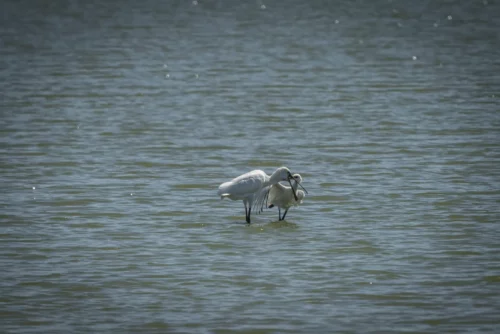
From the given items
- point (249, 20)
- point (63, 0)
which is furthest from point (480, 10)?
point (63, 0)

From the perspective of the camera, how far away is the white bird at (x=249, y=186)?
46.4 ft

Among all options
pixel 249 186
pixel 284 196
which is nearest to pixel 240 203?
pixel 284 196

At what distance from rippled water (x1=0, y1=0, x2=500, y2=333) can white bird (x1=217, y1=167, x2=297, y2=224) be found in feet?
1.17

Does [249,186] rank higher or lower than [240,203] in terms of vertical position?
higher

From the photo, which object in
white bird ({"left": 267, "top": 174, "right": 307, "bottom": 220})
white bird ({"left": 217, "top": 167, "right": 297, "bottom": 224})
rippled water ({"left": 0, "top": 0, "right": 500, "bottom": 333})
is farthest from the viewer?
white bird ({"left": 267, "top": 174, "right": 307, "bottom": 220})

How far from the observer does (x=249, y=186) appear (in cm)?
1416

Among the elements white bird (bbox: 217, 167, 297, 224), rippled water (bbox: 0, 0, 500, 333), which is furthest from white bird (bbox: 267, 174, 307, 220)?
rippled water (bbox: 0, 0, 500, 333)

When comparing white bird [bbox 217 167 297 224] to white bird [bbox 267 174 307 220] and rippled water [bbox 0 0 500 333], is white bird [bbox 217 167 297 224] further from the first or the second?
rippled water [bbox 0 0 500 333]

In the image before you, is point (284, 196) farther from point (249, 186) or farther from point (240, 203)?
point (240, 203)

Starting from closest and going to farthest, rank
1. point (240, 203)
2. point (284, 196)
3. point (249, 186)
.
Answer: point (249, 186) < point (284, 196) < point (240, 203)

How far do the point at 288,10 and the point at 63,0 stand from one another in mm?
12398

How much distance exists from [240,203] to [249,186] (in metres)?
1.69

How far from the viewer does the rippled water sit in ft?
36.0

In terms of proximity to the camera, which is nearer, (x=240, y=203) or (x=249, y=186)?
(x=249, y=186)
